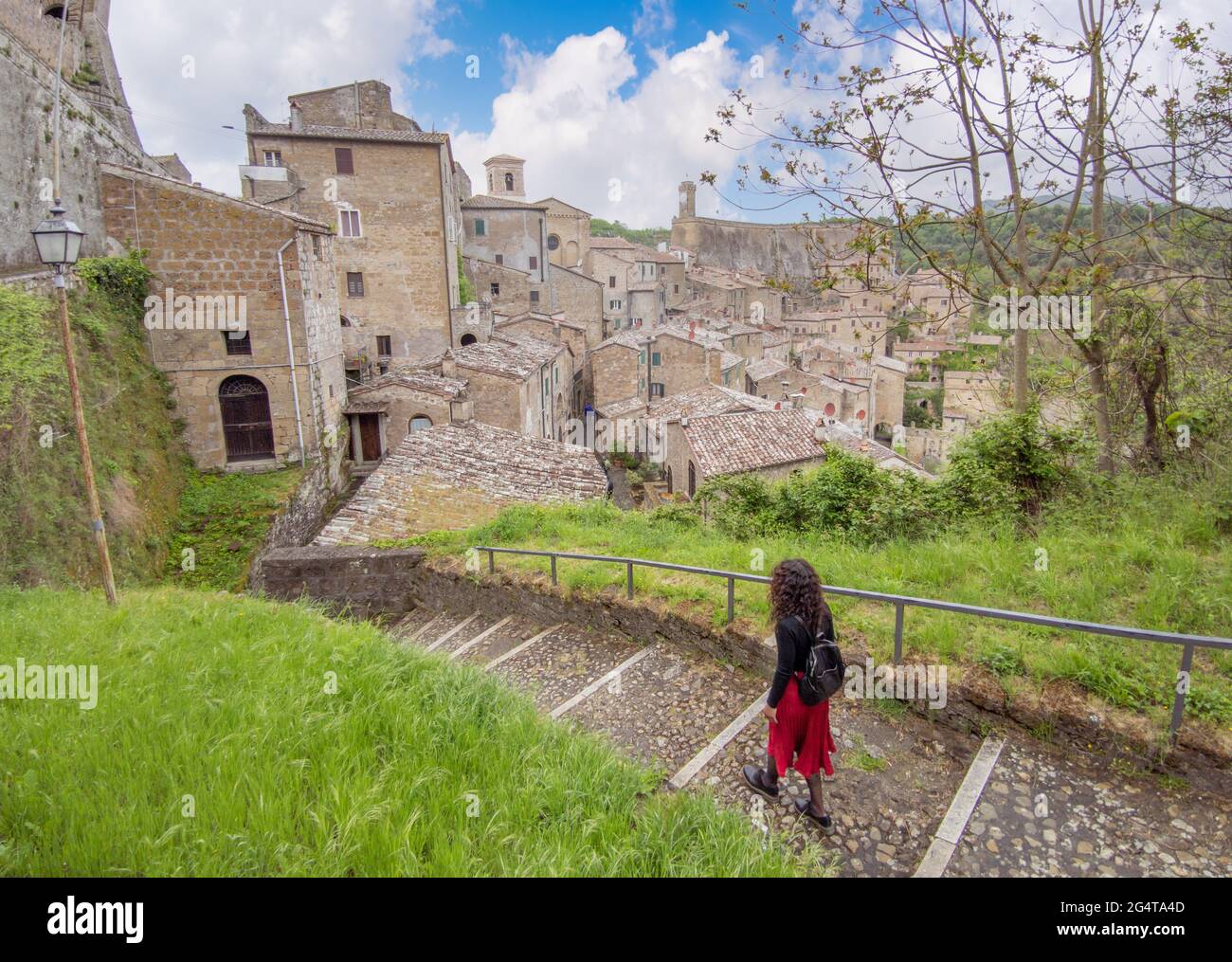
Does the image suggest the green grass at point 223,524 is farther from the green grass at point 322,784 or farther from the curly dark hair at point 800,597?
the curly dark hair at point 800,597

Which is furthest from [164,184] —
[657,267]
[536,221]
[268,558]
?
[657,267]

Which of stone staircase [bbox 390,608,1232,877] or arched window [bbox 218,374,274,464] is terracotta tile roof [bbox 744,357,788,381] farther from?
stone staircase [bbox 390,608,1232,877]

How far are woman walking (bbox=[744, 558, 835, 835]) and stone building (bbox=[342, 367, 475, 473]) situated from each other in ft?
56.0

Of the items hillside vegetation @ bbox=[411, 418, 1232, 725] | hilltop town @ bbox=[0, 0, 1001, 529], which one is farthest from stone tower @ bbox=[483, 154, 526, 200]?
hillside vegetation @ bbox=[411, 418, 1232, 725]

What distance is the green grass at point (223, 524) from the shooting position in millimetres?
10974

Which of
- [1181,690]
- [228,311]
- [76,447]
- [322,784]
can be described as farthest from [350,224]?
[1181,690]

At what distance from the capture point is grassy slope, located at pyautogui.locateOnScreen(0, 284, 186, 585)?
832 centimetres

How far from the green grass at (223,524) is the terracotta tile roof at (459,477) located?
1308mm

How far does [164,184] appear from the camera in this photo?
44.9 feet

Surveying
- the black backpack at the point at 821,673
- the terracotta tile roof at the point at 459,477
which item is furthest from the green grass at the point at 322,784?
the terracotta tile roof at the point at 459,477

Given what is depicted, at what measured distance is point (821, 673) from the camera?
11.7 ft
